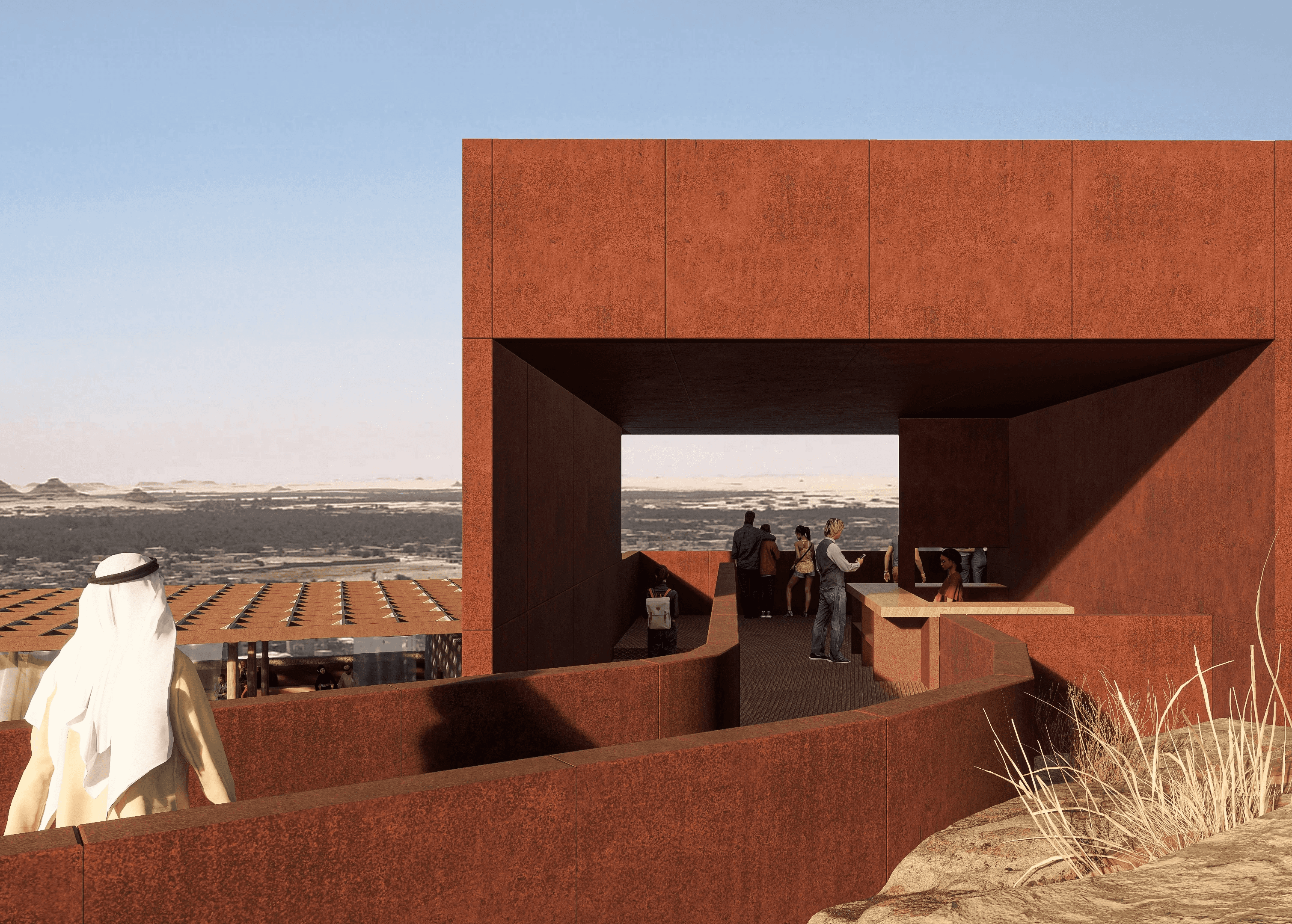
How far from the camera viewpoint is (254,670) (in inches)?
453

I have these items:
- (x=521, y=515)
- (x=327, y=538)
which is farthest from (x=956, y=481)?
(x=327, y=538)

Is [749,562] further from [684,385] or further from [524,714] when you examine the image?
[524,714]

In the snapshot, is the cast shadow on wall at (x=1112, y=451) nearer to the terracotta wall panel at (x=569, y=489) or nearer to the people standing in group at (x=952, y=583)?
the people standing in group at (x=952, y=583)

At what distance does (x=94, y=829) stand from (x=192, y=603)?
34.3 feet

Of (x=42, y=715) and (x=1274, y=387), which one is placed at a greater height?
(x=1274, y=387)

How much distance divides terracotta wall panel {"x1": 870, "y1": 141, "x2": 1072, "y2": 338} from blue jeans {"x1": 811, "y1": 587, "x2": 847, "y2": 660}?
16.6 ft

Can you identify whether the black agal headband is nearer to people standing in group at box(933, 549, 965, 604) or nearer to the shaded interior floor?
people standing in group at box(933, 549, 965, 604)

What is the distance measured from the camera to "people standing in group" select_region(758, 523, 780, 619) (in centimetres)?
1741

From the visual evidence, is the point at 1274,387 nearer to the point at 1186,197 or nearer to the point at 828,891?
the point at 1186,197

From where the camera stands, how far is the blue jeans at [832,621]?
12320 millimetres

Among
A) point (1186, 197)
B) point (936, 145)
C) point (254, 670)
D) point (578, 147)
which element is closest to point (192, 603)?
point (254, 670)

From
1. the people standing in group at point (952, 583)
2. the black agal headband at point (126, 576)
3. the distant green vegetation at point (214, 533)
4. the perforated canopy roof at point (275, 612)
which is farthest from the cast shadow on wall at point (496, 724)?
the distant green vegetation at point (214, 533)

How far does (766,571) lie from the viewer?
685 inches

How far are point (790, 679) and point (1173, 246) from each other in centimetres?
652
